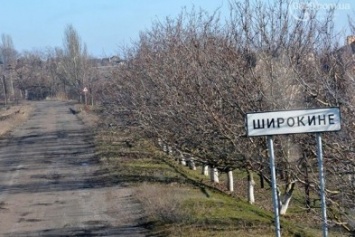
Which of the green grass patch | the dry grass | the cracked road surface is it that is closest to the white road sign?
the green grass patch

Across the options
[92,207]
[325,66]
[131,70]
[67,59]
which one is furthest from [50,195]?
Answer: [67,59]

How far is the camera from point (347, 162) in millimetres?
9867

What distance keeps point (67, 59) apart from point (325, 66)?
81.6 m

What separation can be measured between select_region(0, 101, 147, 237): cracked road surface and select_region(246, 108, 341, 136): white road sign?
614 cm

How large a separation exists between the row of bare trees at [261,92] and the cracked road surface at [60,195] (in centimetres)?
250

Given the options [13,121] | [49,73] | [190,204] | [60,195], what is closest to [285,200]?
[190,204]

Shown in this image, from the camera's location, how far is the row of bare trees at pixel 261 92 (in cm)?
1051

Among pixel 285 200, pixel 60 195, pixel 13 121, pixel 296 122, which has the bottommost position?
pixel 285 200

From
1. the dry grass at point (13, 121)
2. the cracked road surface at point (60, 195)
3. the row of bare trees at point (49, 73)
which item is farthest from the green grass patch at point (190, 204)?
the row of bare trees at point (49, 73)

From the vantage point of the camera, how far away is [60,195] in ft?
70.2

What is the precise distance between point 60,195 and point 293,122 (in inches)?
545

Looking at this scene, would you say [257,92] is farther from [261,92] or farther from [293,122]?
[293,122]

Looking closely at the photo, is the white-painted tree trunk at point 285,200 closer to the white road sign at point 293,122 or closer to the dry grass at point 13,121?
the white road sign at point 293,122

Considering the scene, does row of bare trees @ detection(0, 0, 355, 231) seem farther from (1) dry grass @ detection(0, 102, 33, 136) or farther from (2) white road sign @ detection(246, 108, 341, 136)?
(1) dry grass @ detection(0, 102, 33, 136)
